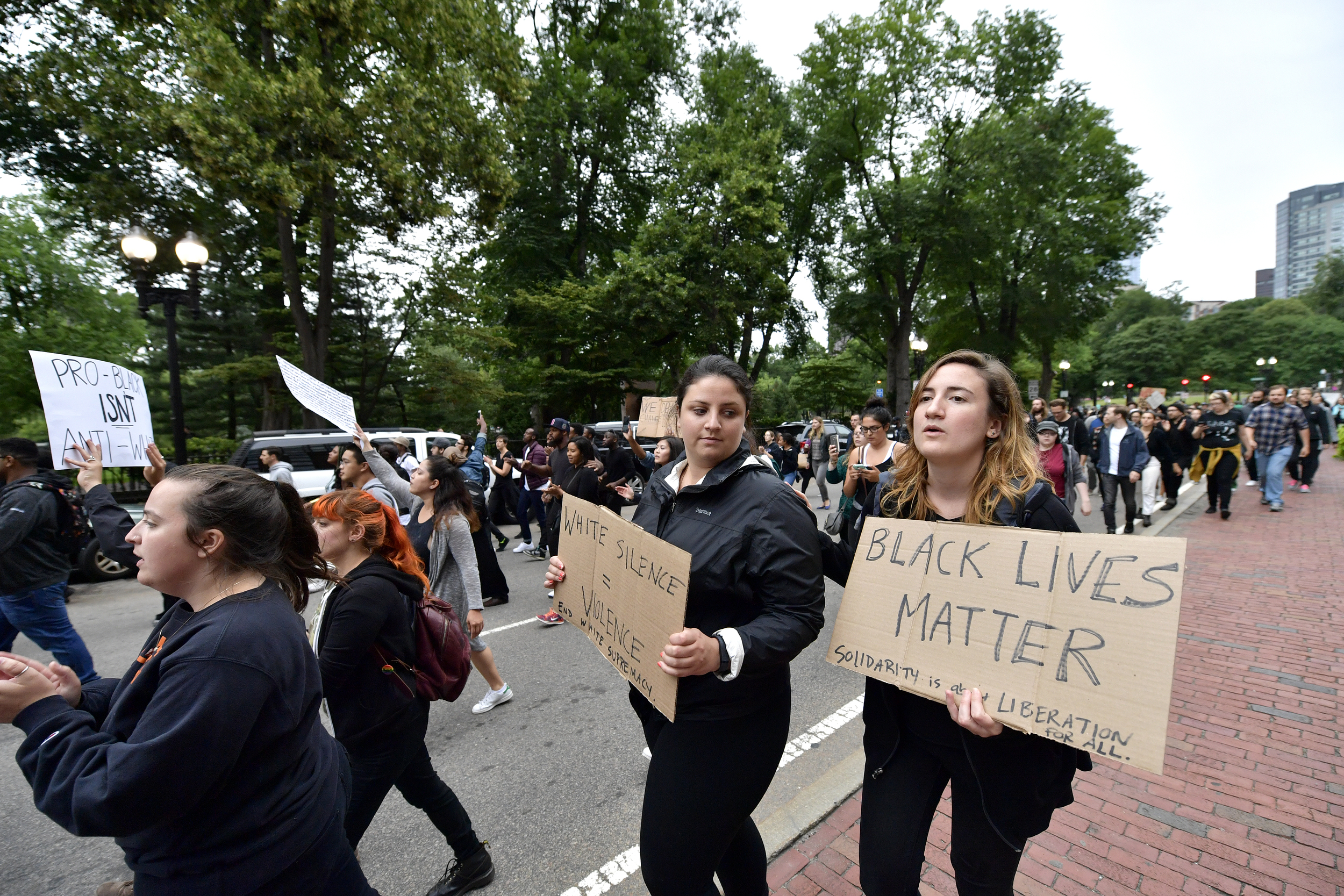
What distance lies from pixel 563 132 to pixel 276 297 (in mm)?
11288

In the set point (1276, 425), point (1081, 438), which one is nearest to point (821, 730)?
point (1276, 425)

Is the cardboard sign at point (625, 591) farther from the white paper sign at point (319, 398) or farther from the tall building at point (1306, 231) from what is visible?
the tall building at point (1306, 231)

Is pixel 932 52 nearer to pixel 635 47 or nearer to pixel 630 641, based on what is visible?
pixel 635 47

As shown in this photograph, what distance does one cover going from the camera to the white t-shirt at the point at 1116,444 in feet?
27.5

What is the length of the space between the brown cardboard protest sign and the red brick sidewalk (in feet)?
4.92

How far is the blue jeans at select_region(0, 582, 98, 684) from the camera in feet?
13.6

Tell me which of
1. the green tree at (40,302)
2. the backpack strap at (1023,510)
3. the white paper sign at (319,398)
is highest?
the green tree at (40,302)

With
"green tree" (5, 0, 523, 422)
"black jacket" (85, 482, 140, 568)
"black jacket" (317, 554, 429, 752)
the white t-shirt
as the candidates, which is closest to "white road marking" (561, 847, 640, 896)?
"black jacket" (317, 554, 429, 752)

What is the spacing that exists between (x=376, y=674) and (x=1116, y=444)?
9.43 m

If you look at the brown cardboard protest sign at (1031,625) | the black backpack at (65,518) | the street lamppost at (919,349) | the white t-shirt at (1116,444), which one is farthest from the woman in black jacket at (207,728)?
the street lamppost at (919,349)

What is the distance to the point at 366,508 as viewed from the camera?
2.61 m

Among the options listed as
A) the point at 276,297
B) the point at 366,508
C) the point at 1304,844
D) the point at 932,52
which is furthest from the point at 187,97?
the point at 932,52

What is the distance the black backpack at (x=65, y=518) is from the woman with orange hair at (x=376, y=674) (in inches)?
121

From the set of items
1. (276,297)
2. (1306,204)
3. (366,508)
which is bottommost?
(366,508)
